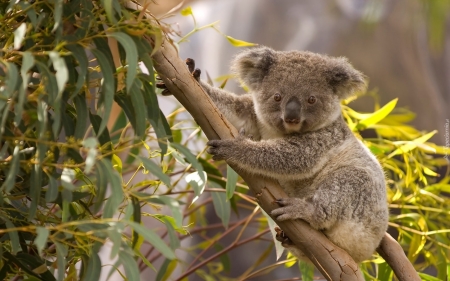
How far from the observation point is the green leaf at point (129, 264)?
1335mm

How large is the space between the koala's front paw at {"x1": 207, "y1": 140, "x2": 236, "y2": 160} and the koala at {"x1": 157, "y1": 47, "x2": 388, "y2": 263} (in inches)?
2.0

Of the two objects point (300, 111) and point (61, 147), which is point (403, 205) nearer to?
point (300, 111)

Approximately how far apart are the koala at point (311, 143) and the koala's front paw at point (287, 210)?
0.06 feet

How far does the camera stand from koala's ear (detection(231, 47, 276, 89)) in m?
2.41

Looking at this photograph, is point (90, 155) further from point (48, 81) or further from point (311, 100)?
point (311, 100)

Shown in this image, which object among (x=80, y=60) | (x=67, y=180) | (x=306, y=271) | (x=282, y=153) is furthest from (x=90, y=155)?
(x=306, y=271)

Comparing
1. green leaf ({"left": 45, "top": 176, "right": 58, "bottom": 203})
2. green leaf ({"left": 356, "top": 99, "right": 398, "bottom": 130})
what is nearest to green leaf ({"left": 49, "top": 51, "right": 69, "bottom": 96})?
green leaf ({"left": 45, "top": 176, "right": 58, "bottom": 203})

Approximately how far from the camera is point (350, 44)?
6371 mm

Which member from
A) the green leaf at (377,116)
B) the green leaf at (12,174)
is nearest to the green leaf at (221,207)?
the green leaf at (377,116)

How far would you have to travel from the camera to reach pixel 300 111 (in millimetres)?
2221

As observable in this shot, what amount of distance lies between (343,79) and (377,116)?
419 mm

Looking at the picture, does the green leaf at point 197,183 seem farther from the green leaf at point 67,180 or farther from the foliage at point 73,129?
the green leaf at point 67,180

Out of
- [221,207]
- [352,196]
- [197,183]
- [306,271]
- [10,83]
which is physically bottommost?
A: [306,271]

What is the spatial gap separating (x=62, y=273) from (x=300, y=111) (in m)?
1.15
